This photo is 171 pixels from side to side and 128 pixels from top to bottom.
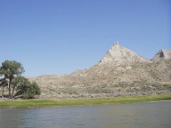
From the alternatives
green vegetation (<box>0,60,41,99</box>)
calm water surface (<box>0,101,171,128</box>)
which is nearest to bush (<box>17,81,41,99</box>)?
green vegetation (<box>0,60,41,99</box>)

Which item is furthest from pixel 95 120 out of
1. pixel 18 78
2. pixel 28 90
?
pixel 18 78

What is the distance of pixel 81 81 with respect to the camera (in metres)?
123

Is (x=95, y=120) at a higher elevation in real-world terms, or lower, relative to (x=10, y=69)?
lower

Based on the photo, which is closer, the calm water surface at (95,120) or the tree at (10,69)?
the calm water surface at (95,120)

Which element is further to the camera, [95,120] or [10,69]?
[10,69]

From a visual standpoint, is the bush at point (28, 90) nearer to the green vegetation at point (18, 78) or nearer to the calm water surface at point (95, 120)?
the green vegetation at point (18, 78)

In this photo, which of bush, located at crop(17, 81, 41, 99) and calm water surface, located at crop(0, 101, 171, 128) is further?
bush, located at crop(17, 81, 41, 99)

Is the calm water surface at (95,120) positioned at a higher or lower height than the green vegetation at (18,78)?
lower

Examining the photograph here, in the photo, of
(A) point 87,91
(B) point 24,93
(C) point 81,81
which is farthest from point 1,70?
(C) point 81,81

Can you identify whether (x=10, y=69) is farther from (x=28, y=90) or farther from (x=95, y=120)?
(x=95, y=120)

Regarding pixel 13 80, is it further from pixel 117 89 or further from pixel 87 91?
pixel 117 89

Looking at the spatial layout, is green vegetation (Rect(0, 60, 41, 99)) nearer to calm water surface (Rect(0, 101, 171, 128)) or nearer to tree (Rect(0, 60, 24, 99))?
tree (Rect(0, 60, 24, 99))

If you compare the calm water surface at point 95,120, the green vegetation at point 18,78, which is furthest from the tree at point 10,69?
the calm water surface at point 95,120

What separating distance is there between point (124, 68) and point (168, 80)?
28479 mm
